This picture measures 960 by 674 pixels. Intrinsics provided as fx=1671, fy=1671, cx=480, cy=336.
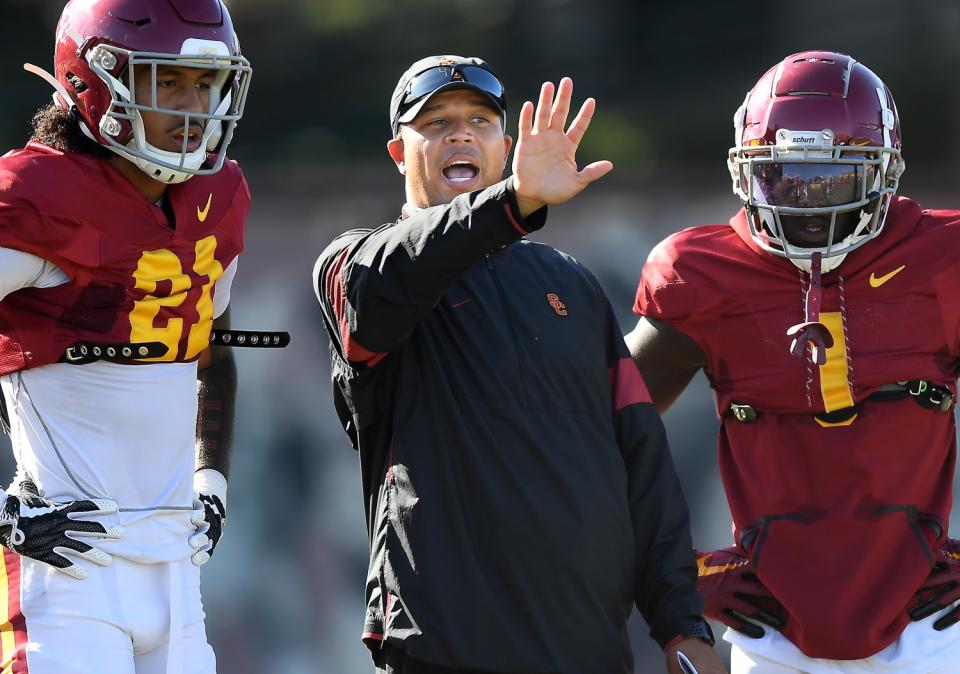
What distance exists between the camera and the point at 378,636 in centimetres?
320

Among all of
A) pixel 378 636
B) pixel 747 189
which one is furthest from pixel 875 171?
pixel 378 636

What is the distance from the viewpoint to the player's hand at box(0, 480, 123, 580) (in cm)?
302

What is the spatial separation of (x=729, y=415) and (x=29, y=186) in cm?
157

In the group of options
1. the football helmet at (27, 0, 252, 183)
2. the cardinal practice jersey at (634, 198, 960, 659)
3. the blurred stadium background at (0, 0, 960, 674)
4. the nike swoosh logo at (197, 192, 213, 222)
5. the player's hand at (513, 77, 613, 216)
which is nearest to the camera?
the player's hand at (513, 77, 613, 216)

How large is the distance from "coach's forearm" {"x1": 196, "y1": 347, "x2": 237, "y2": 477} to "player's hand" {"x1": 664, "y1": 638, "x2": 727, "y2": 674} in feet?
3.33

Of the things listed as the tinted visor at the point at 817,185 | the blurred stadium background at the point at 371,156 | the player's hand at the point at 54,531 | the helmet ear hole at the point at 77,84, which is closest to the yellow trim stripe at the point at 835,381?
the tinted visor at the point at 817,185

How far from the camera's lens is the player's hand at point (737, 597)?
11.6 ft

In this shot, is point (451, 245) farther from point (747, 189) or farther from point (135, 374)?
point (747, 189)

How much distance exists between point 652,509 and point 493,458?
1.24 feet

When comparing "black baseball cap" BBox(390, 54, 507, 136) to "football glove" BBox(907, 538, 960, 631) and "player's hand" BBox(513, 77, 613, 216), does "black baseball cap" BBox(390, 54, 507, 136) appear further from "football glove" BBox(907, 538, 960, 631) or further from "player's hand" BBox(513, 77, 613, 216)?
"football glove" BBox(907, 538, 960, 631)

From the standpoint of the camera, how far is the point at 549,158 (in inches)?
116

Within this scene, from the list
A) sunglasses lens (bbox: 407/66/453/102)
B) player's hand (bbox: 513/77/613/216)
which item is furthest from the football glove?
sunglasses lens (bbox: 407/66/453/102)

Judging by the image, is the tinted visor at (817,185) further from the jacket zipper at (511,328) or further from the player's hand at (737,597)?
the player's hand at (737,597)

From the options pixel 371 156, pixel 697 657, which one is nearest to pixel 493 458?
pixel 697 657
